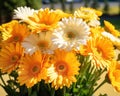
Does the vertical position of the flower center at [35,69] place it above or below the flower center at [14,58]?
below

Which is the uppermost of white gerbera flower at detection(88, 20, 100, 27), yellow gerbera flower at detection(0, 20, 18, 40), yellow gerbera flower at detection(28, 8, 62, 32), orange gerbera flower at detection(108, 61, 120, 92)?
yellow gerbera flower at detection(28, 8, 62, 32)

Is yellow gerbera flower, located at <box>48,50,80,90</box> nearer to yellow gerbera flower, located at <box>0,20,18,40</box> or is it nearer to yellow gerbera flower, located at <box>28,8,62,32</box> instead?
yellow gerbera flower, located at <box>28,8,62,32</box>

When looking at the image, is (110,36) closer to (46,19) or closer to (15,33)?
→ (46,19)

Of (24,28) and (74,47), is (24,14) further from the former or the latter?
(74,47)

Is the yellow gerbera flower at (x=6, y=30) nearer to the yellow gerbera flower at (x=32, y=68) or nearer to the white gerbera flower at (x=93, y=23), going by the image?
the yellow gerbera flower at (x=32, y=68)

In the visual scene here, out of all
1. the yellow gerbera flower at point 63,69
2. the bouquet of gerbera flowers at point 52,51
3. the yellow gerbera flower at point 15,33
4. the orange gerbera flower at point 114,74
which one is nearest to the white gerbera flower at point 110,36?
the bouquet of gerbera flowers at point 52,51

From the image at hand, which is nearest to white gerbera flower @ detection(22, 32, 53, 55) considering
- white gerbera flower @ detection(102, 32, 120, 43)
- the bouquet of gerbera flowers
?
the bouquet of gerbera flowers

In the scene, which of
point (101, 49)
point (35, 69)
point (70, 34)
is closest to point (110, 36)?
point (101, 49)
